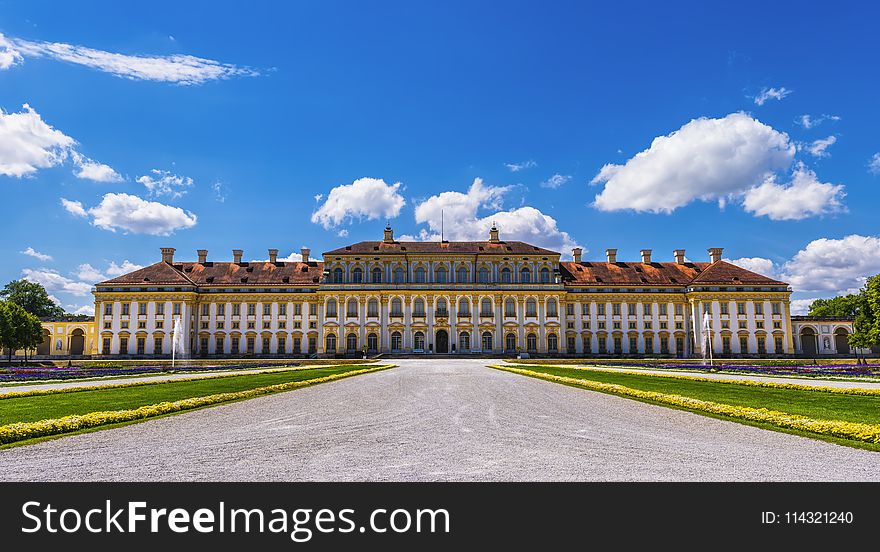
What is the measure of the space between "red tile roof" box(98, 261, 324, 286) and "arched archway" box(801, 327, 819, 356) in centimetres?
4882

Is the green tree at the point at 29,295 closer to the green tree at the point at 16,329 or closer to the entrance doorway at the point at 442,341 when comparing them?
the green tree at the point at 16,329

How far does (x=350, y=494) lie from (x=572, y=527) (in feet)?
6.27

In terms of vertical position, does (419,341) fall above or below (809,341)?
above

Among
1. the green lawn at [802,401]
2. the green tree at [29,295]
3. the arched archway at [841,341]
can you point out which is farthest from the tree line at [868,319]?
the green tree at [29,295]

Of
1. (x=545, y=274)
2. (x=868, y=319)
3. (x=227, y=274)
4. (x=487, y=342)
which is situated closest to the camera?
(x=868, y=319)

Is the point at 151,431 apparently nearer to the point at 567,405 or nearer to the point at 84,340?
the point at 567,405

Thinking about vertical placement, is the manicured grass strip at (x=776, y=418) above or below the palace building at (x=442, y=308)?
below

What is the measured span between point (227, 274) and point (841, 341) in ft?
203

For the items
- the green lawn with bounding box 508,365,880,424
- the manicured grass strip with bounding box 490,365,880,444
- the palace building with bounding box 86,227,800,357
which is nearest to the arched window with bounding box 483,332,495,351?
the palace building with bounding box 86,227,800,357

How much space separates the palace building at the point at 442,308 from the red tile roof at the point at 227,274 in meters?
0.19

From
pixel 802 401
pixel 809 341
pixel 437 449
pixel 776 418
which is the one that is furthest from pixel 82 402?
pixel 809 341

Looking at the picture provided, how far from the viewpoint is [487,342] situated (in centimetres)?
5650

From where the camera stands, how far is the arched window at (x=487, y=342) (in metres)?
56.3

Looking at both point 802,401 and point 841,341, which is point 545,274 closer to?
point 841,341
